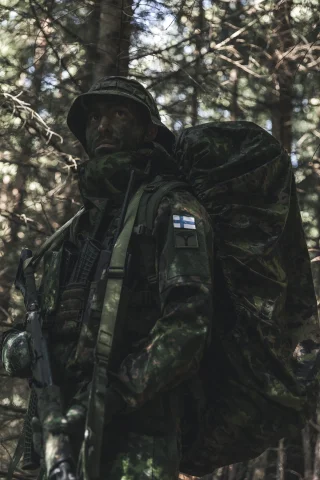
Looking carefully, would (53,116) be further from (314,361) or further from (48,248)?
(314,361)

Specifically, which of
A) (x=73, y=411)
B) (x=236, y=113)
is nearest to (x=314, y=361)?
(x=73, y=411)

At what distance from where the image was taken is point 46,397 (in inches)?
143

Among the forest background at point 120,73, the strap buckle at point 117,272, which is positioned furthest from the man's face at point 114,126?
the forest background at point 120,73

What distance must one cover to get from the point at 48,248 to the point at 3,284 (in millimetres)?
6065

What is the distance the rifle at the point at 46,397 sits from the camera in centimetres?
332

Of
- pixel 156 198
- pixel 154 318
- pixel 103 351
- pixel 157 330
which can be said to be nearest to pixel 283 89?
pixel 156 198

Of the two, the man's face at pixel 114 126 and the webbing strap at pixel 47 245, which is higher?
the man's face at pixel 114 126

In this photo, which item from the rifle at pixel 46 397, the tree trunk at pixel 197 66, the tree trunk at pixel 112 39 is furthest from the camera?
the tree trunk at pixel 197 66

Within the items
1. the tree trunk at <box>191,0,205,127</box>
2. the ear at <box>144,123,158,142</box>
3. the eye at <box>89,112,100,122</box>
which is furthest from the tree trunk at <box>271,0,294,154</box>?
the eye at <box>89,112,100,122</box>

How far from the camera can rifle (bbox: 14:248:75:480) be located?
332cm

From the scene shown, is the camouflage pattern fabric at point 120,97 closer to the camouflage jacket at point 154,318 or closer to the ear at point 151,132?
the ear at point 151,132

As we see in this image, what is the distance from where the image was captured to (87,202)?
4512 millimetres

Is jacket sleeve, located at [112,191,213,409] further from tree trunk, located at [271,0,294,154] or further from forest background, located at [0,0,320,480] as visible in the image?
tree trunk, located at [271,0,294,154]

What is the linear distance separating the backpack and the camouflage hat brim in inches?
9.6
